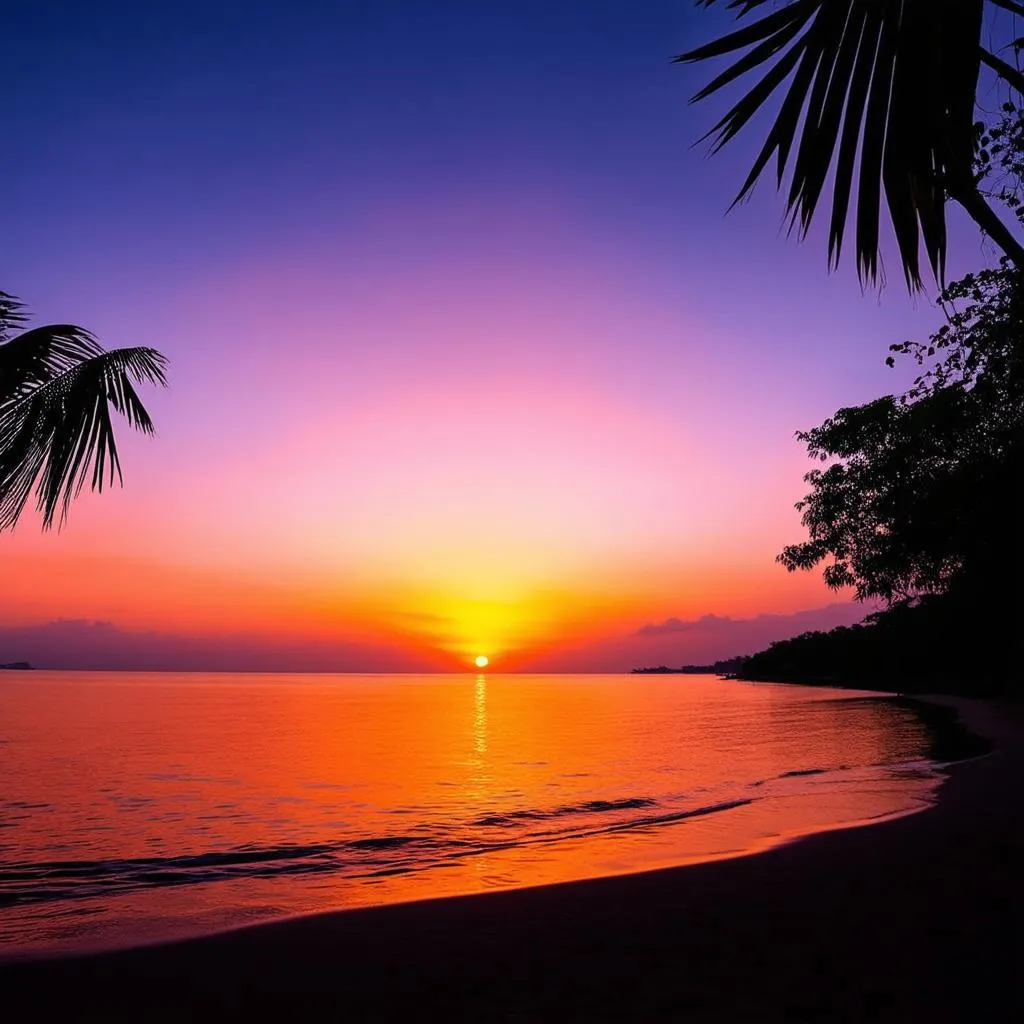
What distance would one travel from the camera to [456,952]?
6.21 m

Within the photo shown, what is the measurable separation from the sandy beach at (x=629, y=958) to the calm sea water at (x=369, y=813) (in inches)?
58.6

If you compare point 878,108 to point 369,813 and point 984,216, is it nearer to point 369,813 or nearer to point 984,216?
point 984,216

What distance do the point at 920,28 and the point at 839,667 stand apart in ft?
359

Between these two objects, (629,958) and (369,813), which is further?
(369,813)

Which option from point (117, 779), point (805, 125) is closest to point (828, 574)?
point (117, 779)

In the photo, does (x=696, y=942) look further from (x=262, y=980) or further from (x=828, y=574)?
(x=828, y=574)

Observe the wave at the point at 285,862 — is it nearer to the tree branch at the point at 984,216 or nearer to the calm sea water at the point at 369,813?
the calm sea water at the point at 369,813

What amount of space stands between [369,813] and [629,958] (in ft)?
39.6

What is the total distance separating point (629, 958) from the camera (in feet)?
19.2

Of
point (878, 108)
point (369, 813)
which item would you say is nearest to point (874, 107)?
point (878, 108)

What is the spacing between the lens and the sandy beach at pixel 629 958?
16.2ft

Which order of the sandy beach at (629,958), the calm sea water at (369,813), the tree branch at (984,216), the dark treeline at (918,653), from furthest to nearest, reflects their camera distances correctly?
the dark treeline at (918,653)
the calm sea water at (369,813)
the tree branch at (984,216)
the sandy beach at (629,958)

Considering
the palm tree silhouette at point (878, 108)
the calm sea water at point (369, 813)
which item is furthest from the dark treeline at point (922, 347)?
the calm sea water at point (369, 813)

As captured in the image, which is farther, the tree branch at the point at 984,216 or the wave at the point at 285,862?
the wave at the point at 285,862
